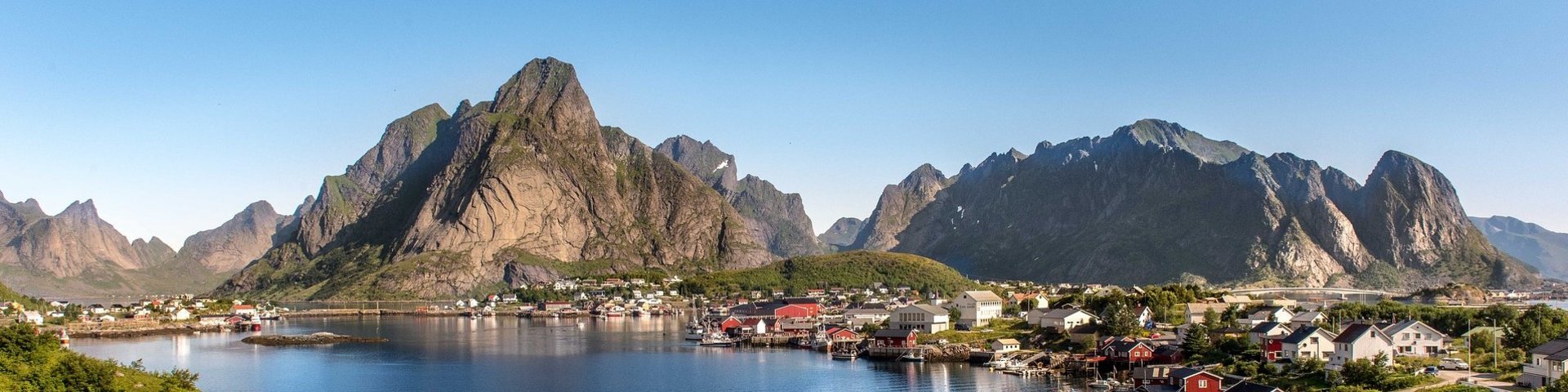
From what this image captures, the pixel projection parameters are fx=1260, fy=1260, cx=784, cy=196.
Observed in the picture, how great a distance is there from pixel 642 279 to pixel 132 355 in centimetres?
11038

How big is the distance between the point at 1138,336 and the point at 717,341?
3359 centimetres

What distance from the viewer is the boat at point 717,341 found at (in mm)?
91375

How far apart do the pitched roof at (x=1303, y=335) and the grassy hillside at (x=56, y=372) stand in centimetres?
4697

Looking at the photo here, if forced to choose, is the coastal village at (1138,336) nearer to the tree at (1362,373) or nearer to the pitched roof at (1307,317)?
the tree at (1362,373)

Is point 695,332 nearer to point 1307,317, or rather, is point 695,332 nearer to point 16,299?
point 1307,317

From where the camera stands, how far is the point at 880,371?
2653 inches

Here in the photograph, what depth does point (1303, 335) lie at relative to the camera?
2203 inches

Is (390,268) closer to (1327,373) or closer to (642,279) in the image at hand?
(642,279)

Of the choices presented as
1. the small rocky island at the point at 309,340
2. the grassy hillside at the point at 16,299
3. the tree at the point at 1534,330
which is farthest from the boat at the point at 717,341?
the grassy hillside at the point at 16,299

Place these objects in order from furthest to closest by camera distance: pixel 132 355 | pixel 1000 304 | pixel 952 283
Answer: pixel 952 283 < pixel 1000 304 < pixel 132 355

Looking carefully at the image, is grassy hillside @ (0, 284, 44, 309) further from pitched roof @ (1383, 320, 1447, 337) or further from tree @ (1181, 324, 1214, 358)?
pitched roof @ (1383, 320, 1447, 337)

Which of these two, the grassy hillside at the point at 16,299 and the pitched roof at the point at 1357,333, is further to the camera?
the grassy hillside at the point at 16,299

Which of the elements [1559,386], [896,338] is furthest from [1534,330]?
[896,338]

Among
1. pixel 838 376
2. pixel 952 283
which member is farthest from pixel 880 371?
pixel 952 283
